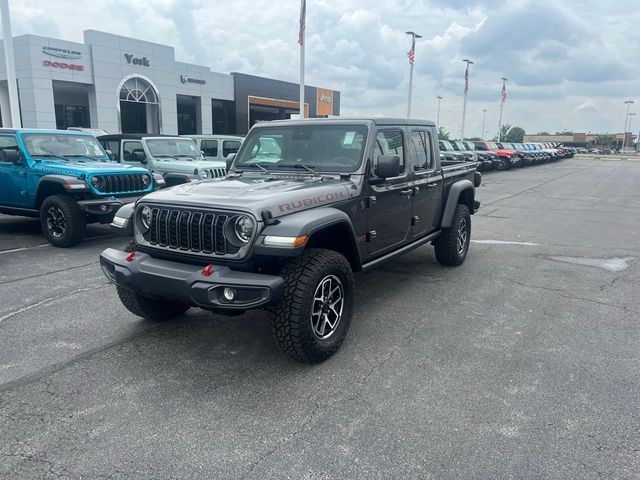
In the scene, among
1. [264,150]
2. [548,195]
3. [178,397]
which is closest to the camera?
[178,397]

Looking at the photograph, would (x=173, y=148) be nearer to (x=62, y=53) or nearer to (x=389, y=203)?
(x=389, y=203)

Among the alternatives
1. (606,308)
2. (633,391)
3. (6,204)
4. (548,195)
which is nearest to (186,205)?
(633,391)

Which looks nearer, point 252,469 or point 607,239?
point 252,469

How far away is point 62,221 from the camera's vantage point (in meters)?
8.04

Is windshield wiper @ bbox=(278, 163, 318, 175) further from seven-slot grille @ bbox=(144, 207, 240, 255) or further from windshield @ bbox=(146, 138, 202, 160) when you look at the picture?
windshield @ bbox=(146, 138, 202, 160)

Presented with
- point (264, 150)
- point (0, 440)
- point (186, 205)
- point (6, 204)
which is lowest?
point (0, 440)

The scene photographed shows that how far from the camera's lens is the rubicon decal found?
382 centimetres

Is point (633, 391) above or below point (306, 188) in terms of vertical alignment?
below

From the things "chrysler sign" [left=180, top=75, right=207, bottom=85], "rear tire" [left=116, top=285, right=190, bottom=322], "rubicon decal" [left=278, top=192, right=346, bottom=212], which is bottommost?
"rear tire" [left=116, top=285, right=190, bottom=322]

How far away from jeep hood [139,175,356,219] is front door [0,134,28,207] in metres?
5.43

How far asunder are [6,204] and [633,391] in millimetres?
9427

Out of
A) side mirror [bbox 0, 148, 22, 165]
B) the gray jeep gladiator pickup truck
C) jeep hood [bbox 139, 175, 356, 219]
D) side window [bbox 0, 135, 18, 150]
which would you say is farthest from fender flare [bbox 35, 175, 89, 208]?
jeep hood [bbox 139, 175, 356, 219]

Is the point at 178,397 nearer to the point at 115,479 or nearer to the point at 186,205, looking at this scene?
the point at 115,479

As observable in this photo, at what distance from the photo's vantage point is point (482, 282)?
20.7 feet
